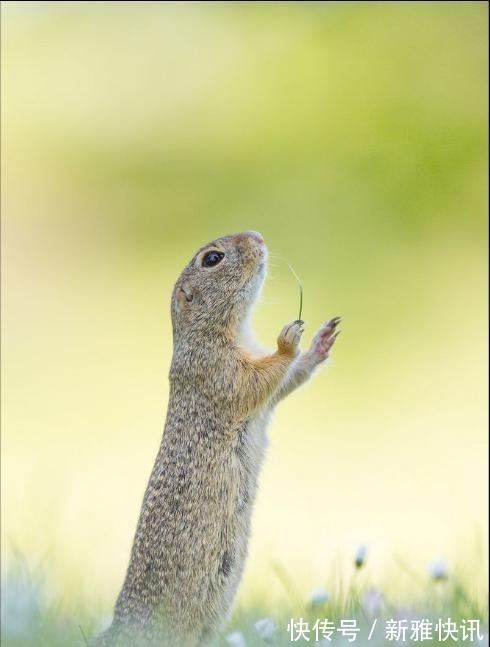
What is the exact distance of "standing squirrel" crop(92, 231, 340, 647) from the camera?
5.09m

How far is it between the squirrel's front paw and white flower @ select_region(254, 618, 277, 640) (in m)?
1.20

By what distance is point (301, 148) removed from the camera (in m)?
15.4

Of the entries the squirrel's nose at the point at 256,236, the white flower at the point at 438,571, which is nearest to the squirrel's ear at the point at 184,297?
the squirrel's nose at the point at 256,236

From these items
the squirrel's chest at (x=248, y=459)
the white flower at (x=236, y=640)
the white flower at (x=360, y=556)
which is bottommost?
the white flower at (x=236, y=640)

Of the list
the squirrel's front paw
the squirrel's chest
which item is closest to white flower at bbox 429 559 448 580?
the squirrel's chest

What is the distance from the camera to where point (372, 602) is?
554cm

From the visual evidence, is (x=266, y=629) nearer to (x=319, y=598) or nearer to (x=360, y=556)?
(x=319, y=598)

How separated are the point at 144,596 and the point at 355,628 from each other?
90cm

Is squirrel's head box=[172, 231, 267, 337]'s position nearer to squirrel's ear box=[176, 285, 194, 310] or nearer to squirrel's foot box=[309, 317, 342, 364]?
squirrel's ear box=[176, 285, 194, 310]

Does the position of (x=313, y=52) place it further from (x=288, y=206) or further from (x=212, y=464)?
(x=212, y=464)

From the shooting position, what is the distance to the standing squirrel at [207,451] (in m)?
5.09

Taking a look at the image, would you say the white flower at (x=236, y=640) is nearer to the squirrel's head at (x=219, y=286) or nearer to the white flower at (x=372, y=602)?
the white flower at (x=372, y=602)

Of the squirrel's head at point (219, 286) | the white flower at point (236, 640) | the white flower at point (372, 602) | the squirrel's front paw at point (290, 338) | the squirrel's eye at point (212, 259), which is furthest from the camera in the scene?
the squirrel's eye at point (212, 259)

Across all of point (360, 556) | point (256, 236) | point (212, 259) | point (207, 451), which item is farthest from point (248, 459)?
point (256, 236)
